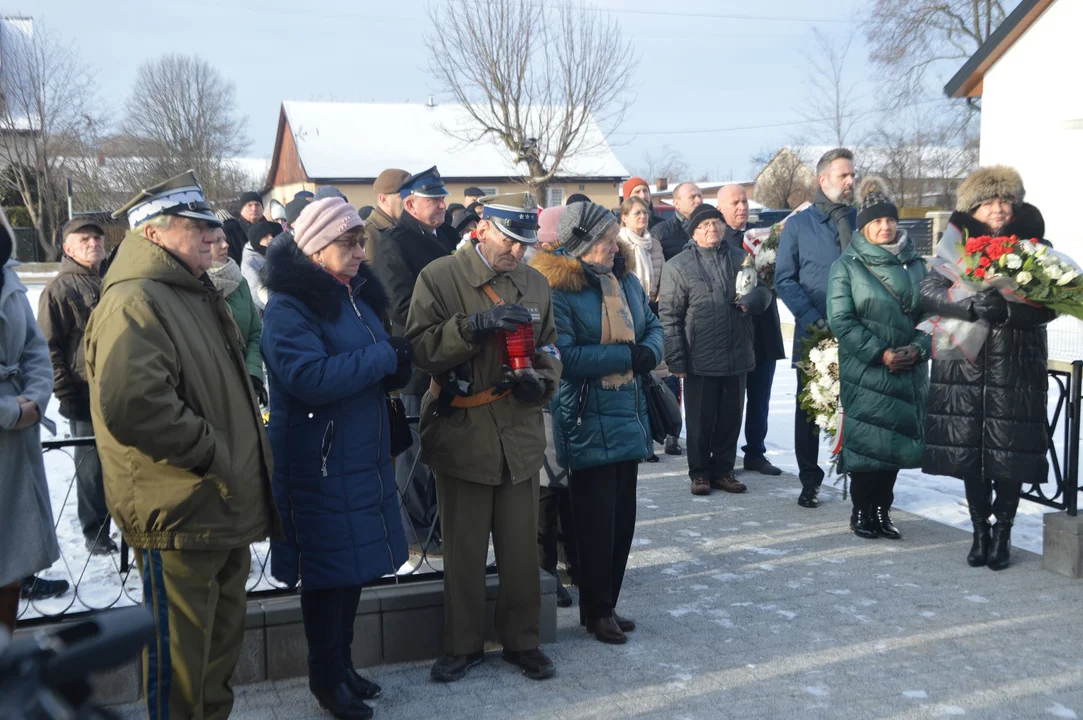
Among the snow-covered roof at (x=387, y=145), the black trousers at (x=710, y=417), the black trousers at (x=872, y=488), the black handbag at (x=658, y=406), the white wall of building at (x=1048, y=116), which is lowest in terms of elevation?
the black trousers at (x=872, y=488)

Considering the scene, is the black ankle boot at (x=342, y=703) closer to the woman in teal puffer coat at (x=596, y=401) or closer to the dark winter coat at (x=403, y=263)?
the woman in teal puffer coat at (x=596, y=401)

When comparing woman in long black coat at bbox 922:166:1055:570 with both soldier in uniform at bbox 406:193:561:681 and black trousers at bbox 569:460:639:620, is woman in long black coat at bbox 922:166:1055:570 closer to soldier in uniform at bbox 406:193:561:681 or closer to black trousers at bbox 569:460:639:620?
black trousers at bbox 569:460:639:620

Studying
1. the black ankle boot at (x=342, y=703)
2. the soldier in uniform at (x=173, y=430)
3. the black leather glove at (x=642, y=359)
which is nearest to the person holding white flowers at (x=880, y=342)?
the black leather glove at (x=642, y=359)

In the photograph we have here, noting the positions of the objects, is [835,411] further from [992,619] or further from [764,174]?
[764,174]

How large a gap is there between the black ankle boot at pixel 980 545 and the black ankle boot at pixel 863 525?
0.73 m

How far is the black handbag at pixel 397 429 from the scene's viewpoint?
169 inches

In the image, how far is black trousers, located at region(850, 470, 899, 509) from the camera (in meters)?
6.59

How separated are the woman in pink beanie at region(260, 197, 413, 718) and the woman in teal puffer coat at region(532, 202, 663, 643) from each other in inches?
42.2

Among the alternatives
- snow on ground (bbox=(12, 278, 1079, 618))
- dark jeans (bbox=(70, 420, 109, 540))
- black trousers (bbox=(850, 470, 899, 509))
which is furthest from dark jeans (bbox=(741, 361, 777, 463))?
dark jeans (bbox=(70, 420, 109, 540))

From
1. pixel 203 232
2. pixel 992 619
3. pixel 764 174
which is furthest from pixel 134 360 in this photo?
pixel 764 174

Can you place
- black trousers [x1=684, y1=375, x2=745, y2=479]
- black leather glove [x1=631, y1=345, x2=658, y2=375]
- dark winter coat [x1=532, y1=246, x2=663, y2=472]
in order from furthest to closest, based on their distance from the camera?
black trousers [x1=684, y1=375, x2=745, y2=479], black leather glove [x1=631, y1=345, x2=658, y2=375], dark winter coat [x1=532, y1=246, x2=663, y2=472]

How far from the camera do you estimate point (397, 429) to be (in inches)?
169

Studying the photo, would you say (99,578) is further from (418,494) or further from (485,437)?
(485,437)

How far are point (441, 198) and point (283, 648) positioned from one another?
314 centimetres
